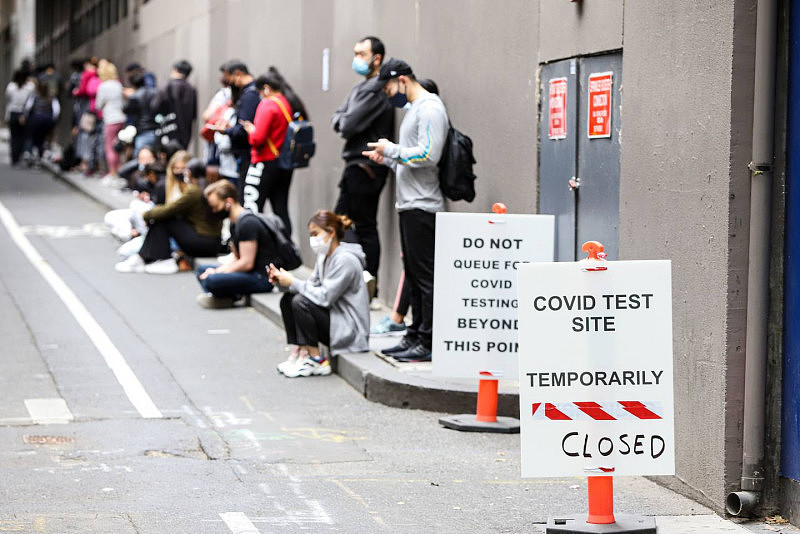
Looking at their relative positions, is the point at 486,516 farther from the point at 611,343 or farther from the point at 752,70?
the point at 752,70

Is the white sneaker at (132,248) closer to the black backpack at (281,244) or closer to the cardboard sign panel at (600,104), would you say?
the black backpack at (281,244)

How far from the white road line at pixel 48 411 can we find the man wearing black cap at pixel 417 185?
233 cm

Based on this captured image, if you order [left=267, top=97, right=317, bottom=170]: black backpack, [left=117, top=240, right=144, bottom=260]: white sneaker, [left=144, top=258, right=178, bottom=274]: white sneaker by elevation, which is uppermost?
[left=267, top=97, right=317, bottom=170]: black backpack

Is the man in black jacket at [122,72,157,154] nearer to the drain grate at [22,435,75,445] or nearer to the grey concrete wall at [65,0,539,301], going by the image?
the grey concrete wall at [65,0,539,301]

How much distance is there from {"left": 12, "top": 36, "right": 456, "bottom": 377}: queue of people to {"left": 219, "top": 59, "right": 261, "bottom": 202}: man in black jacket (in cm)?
1

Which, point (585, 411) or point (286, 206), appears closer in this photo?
point (585, 411)

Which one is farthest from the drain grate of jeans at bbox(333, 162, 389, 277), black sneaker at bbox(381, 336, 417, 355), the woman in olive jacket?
the woman in olive jacket

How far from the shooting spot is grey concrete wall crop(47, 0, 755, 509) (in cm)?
639

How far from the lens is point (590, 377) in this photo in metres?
5.78

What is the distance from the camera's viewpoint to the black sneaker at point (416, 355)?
32.6ft

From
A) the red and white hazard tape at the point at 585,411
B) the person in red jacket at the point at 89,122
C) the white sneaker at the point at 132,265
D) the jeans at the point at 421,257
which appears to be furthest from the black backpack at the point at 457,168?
the person in red jacket at the point at 89,122

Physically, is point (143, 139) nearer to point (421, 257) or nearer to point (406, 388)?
point (421, 257)

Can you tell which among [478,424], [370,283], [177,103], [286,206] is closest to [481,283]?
[478,424]

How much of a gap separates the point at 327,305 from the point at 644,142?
335 centimetres
